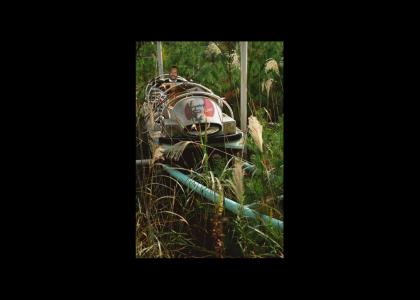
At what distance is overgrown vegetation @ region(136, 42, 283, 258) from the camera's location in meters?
3.86

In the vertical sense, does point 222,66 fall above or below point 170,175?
above

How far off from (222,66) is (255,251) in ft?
4.03

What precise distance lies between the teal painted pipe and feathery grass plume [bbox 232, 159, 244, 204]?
0.18 feet

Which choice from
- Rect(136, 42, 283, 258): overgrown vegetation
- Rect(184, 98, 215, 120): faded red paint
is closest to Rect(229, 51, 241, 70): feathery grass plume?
Rect(136, 42, 283, 258): overgrown vegetation

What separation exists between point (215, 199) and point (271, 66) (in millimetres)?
935

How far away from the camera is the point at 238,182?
12.6ft

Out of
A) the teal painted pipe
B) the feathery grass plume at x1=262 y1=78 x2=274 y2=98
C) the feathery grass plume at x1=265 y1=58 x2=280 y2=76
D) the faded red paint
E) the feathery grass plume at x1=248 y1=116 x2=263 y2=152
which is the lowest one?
the teal painted pipe

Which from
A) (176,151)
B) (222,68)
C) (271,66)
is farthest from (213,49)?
(176,151)

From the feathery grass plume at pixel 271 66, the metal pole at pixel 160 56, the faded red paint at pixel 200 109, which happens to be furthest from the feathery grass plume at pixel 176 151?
the feathery grass plume at pixel 271 66

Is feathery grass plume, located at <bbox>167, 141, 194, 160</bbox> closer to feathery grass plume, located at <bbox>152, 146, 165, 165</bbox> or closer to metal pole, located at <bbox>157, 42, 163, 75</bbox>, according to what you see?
feathery grass plume, located at <bbox>152, 146, 165, 165</bbox>

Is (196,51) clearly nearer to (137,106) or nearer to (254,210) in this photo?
(137,106)

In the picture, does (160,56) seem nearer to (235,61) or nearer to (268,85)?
(235,61)

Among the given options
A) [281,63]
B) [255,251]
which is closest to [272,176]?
[255,251]

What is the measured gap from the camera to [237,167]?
12.7 ft
